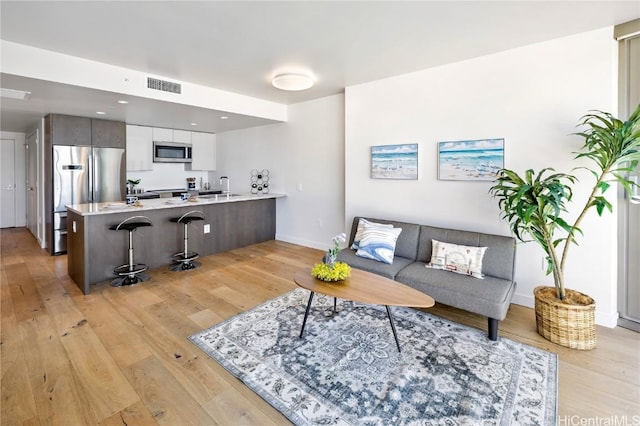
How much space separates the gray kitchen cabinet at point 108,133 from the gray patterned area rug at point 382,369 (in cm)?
472

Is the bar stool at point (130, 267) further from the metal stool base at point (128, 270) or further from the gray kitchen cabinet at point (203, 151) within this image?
the gray kitchen cabinet at point (203, 151)

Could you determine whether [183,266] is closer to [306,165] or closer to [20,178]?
[306,165]

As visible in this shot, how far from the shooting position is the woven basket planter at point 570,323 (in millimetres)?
2375

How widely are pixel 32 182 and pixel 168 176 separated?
2.55 metres

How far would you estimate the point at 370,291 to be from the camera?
2.34m

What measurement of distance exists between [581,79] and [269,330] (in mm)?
3599

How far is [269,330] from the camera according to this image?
265 centimetres

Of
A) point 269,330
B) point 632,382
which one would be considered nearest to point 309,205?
point 269,330

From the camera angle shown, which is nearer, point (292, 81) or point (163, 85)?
point (292, 81)

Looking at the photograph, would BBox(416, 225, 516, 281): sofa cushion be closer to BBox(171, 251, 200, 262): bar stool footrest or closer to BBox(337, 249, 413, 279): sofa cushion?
BBox(337, 249, 413, 279): sofa cushion

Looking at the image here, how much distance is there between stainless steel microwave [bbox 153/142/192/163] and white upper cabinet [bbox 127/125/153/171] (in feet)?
0.38

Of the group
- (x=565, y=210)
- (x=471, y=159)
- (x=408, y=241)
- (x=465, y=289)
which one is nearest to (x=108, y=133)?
(x=408, y=241)

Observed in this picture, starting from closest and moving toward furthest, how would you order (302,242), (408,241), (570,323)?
(570,323), (408,241), (302,242)

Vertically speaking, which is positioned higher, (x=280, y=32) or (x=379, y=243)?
(x=280, y=32)
